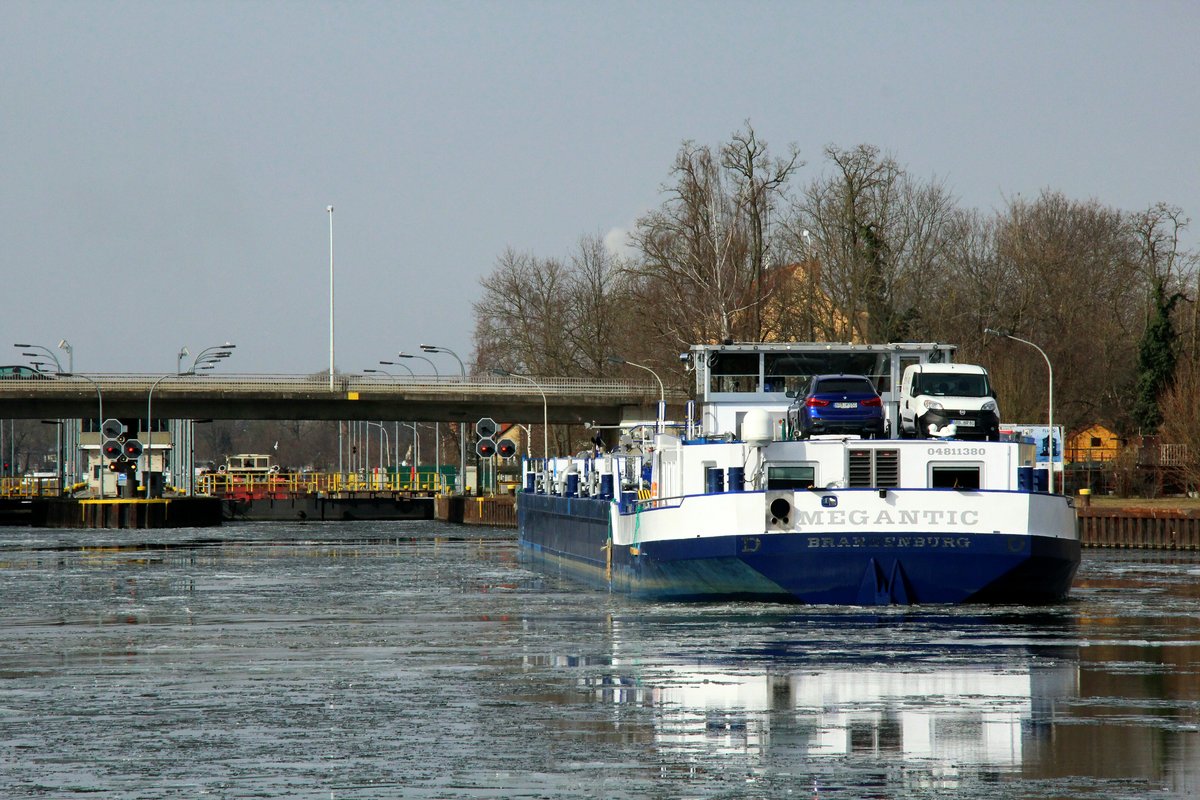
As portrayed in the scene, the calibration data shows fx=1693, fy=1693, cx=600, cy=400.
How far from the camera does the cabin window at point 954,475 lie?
27.7 m

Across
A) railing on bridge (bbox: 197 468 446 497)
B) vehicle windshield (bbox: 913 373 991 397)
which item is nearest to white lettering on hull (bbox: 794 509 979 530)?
vehicle windshield (bbox: 913 373 991 397)

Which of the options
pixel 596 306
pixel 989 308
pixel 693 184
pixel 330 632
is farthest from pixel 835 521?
pixel 596 306

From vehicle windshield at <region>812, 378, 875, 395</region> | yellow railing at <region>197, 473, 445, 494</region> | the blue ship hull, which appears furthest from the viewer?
yellow railing at <region>197, 473, 445, 494</region>

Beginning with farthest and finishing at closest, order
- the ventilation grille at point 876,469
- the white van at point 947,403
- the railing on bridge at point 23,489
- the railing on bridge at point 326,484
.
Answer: the railing on bridge at point 23,489
the railing on bridge at point 326,484
the white van at point 947,403
the ventilation grille at point 876,469

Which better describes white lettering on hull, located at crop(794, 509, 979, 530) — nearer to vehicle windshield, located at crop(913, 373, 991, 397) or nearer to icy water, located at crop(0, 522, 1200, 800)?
icy water, located at crop(0, 522, 1200, 800)

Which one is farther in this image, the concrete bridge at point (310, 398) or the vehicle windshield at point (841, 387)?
the concrete bridge at point (310, 398)

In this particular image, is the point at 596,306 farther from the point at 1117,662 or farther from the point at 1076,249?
the point at 1117,662

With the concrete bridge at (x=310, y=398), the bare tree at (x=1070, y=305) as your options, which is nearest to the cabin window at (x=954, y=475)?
the bare tree at (x=1070, y=305)

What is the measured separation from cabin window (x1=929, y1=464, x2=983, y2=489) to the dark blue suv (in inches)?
60.9

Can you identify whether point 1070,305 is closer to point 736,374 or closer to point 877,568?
point 736,374

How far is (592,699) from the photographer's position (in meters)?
17.4

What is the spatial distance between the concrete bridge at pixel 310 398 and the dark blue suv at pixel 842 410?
185ft

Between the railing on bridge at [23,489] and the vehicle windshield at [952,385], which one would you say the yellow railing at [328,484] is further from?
the vehicle windshield at [952,385]

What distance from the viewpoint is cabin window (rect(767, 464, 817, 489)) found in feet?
91.3
